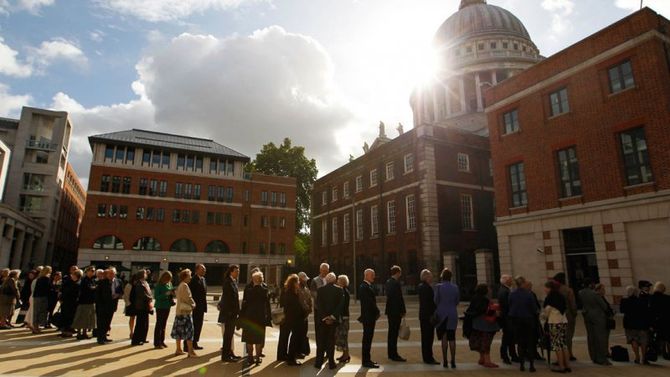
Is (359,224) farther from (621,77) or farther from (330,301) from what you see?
(330,301)

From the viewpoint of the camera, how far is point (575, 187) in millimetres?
18578

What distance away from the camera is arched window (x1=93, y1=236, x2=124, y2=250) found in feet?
145

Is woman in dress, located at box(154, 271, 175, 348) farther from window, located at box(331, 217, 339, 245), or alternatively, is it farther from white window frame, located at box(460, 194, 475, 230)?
window, located at box(331, 217, 339, 245)

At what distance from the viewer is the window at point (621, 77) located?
663 inches

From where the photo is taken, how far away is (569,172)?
18.9 m

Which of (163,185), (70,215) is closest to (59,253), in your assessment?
(70,215)

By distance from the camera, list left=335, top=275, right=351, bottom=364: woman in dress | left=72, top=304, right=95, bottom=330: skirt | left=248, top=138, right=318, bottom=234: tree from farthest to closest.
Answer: left=248, top=138, right=318, bottom=234: tree
left=72, top=304, right=95, bottom=330: skirt
left=335, top=275, right=351, bottom=364: woman in dress

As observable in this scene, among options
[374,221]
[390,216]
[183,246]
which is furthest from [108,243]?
[390,216]

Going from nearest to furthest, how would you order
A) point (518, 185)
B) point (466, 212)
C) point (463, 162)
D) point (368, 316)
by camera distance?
point (368, 316) < point (518, 185) < point (466, 212) < point (463, 162)

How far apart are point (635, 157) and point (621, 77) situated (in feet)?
11.4

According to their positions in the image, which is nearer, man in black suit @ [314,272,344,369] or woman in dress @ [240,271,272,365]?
man in black suit @ [314,272,344,369]

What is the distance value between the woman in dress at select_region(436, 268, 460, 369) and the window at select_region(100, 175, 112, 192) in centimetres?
4592

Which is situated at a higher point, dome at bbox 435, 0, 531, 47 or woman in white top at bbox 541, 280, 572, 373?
dome at bbox 435, 0, 531, 47

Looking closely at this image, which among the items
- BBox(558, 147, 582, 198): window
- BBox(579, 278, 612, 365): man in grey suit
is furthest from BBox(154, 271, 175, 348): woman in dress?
BBox(558, 147, 582, 198): window
